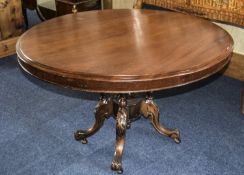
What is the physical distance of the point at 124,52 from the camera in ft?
4.51

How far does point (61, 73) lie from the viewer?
1.21 metres

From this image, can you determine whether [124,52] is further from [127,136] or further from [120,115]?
[127,136]

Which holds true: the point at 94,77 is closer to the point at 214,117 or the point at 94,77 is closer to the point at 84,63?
the point at 84,63

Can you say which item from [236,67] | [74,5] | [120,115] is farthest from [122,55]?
[74,5]

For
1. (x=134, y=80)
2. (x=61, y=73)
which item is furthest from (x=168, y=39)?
(x=61, y=73)

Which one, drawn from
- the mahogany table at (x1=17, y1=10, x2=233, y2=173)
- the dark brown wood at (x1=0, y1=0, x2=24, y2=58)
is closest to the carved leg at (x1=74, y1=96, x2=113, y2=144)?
the mahogany table at (x1=17, y1=10, x2=233, y2=173)

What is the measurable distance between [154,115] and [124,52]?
60cm

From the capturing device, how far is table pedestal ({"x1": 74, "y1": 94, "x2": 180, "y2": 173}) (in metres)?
1.70

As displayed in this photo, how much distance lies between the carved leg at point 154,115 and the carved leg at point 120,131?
18cm

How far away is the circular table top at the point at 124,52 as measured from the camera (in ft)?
3.94

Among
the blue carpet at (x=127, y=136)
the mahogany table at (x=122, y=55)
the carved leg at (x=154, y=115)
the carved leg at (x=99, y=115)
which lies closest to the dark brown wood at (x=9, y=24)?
the blue carpet at (x=127, y=136)

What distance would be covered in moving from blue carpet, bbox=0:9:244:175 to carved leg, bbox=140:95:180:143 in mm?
53

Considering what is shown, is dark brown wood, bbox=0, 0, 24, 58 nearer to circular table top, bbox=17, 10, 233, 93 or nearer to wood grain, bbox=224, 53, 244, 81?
circular table top, bbox=17, 10, 233, 93

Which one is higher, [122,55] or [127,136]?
[122,55]
